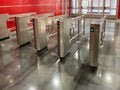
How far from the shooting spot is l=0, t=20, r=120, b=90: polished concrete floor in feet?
7.84

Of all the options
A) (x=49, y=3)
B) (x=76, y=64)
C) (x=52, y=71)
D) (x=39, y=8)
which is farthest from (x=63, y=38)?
(x=49, y=3)

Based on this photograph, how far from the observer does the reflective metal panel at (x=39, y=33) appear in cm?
387

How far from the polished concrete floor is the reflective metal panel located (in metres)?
0.23

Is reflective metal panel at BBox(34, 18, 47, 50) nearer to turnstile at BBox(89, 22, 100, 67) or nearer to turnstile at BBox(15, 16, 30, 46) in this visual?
turnstile at BBox(15, 16, 30, 46)

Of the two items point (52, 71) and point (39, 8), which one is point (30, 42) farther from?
point (39, 8)

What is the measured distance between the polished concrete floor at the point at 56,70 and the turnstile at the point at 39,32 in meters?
0.23

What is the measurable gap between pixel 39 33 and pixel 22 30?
0.93 meters

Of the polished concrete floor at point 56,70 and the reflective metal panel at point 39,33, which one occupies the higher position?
the reflective metal panel at point 39,33

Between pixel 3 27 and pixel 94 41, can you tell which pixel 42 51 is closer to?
pixel 94 41

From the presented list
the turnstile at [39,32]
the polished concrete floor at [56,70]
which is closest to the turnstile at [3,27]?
the polished concrete floor at [56,70]

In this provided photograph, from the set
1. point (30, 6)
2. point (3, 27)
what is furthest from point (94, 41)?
point (30, 6)

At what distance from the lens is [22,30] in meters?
4.62

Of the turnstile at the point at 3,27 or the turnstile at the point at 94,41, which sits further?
the turnstile at the point at 3,27

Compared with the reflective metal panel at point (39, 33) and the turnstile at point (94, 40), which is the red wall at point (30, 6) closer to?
the reflective metal panel at point (39, 33)
